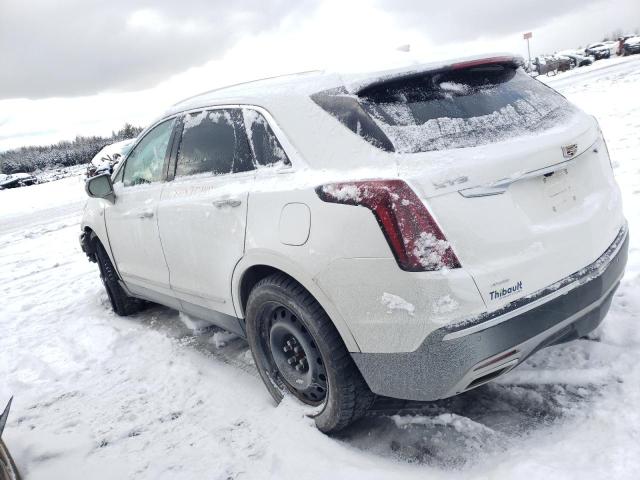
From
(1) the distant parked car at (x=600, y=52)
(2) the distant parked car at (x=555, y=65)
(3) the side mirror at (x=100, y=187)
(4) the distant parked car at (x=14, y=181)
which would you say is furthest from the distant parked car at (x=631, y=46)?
(3) the side mirror at (x=100, y=187)

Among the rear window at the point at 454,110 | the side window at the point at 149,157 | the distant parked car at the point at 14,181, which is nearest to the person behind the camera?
the rear window at the point at 454,110

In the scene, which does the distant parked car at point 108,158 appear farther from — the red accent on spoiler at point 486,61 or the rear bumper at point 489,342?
the rear bumper at point 489,342

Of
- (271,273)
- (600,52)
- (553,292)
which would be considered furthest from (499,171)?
Result: (600,52)

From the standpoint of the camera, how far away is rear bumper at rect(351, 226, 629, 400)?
210 cm

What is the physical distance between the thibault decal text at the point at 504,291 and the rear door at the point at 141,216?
7.88 ft

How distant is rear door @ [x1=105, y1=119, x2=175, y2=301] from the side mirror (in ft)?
0.24

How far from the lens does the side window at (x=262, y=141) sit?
2.69 metres

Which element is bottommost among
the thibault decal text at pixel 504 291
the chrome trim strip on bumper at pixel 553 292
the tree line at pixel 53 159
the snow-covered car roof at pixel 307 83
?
the chrome trim strip on bumper at pixel 553 292

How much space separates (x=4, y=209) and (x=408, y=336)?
16.9 meters

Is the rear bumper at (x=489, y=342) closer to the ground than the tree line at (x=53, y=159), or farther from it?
closer to the ground

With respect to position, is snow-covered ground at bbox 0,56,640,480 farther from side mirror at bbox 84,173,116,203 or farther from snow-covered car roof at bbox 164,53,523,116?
snow-covered car roof at bbox 164,53,523,116

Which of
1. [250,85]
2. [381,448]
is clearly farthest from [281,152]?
[381,448]

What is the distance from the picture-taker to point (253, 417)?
9.98 feet

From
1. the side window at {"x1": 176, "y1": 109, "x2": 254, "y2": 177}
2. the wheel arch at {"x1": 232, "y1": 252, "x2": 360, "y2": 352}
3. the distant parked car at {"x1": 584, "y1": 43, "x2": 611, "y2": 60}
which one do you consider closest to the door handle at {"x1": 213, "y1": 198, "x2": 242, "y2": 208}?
the side window at {"x1": 176, "y1": 109, "x2": 254, "y2": 177}
